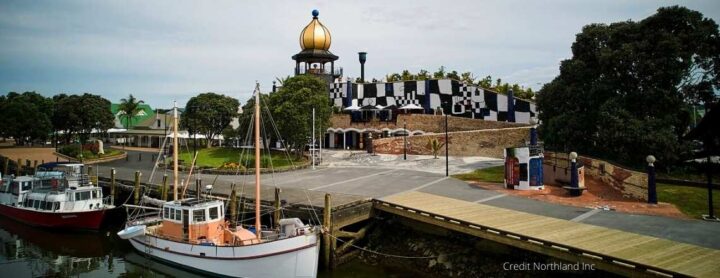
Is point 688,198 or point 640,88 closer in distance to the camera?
point 688,198

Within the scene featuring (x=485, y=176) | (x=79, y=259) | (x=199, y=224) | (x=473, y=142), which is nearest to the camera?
(x=199, y=224)

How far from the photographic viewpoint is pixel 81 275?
20.6m

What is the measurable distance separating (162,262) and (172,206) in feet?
9.99

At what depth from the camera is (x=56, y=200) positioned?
27797 millimetres

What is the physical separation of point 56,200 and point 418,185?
22699mm

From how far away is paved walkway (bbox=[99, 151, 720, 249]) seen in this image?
1759 centimetres

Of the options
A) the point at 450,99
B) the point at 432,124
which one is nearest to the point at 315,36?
the point at 450,99

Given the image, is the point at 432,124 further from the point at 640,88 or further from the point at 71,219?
the point at 71,219

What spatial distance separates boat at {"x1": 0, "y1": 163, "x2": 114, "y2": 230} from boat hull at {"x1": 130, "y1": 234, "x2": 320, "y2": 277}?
12.4 metres

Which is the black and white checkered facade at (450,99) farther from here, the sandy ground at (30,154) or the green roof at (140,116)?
the green roof at (140,116)

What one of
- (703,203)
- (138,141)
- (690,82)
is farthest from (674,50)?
(138,141)

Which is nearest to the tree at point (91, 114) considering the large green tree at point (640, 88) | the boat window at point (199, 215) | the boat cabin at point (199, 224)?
the boat cabin at point (199, 224)

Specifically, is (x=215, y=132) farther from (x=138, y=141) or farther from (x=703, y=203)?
(x=703, y=203)

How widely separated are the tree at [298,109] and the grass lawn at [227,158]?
7.58 ft
